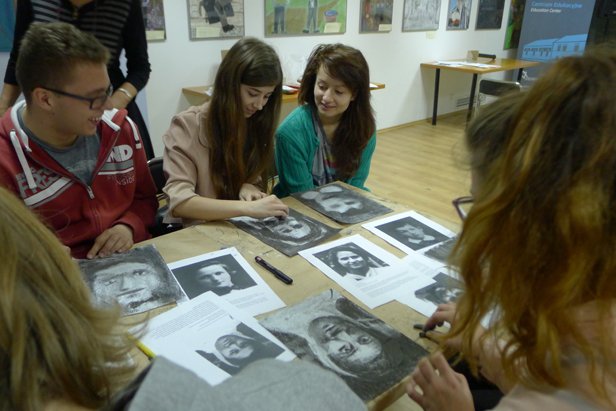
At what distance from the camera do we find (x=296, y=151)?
5.98 feet

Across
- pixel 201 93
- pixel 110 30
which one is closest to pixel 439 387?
pixel 110 30

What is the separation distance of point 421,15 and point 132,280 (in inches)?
189

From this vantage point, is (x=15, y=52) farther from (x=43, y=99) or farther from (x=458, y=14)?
(x=458, y=14)

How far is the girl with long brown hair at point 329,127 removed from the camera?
1803mm

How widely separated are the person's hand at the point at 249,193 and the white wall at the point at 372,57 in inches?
73.0

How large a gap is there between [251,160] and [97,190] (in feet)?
1.75

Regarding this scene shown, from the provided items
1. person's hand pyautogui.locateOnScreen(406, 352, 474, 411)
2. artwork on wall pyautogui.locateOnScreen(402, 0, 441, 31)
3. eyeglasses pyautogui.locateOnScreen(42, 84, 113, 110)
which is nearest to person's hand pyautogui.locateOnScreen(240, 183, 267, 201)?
eyeglasses pyautogui.locateOnScreen(42, 84, 113, 110)

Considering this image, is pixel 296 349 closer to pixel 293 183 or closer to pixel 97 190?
pixel 97 190

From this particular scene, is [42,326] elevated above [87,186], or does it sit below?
above

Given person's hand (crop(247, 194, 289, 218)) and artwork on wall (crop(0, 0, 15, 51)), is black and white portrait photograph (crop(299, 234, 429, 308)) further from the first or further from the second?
artwork on wall (crop(0, 0, 15, 51))

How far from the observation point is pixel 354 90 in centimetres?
184

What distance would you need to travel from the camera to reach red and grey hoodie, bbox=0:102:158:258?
1.27 metres

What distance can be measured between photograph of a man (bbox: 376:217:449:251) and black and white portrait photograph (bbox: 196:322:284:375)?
1.87 ft

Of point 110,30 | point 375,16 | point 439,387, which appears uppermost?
point 375,16
